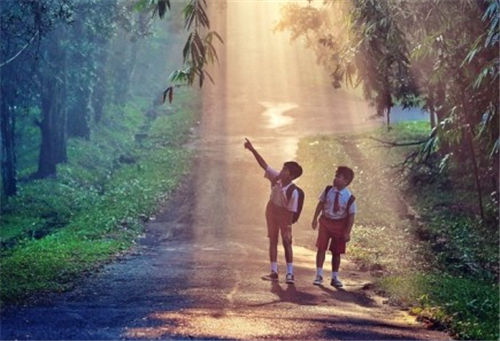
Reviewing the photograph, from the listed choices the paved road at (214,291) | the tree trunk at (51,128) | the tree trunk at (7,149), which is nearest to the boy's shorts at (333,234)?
the paved road at (214,291)

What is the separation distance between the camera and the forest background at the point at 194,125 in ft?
41.2

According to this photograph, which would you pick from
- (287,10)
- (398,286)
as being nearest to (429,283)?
(398,286)

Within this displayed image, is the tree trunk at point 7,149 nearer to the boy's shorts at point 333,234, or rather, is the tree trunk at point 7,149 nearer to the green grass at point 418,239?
the green grass at point 418,239

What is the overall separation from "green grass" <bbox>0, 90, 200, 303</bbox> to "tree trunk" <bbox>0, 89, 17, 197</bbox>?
0.67 meters

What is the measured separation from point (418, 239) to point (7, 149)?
14.7 m

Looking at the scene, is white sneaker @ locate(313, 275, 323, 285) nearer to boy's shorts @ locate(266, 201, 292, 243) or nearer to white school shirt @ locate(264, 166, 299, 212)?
boy's shorts @ locate(266, 201, 292, 243)

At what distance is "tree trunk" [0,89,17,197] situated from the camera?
29.0 meters

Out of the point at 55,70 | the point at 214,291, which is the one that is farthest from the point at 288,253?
the point at 55,70

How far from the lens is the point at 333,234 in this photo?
44.5ft

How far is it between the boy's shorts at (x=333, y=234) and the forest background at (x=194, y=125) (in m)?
0.92

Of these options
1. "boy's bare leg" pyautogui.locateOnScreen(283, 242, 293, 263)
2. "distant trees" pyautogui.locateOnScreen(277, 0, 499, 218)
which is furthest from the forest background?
"boy's bare leg" pyautogui.locateOnScreen(283, 242, 293, 263)

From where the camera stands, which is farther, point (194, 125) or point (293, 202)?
point (194, 125)

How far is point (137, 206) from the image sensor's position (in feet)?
82.7

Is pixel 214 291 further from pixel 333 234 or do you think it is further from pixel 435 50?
pixel 435 50
